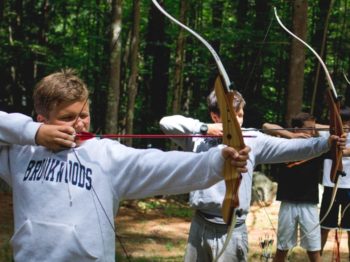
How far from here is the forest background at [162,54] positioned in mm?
8635

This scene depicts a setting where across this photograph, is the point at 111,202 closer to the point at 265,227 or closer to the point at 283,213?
the point at 283,213

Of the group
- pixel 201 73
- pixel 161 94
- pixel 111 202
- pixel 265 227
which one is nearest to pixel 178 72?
pixel 201 73

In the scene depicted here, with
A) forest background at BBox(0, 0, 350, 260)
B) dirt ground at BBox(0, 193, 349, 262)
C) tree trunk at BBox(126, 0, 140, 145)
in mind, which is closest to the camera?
dirt ground at BBox(0, 193, 349, 262)

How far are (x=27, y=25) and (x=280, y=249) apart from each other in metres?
11.1

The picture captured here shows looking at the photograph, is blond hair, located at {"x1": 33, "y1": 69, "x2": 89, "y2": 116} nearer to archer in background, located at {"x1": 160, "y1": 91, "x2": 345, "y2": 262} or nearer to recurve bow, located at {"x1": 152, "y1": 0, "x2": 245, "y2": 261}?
recurve bow, located at {"x1": 152, "y1": 0, "x2": 245, "y2": 261}

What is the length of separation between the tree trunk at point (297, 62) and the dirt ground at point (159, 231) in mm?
1437

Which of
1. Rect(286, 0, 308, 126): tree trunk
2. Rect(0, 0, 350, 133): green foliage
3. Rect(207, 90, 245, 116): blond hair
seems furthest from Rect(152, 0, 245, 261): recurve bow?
Rect(0, 0, 350, 133): green foliage

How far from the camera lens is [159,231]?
22.1 ft

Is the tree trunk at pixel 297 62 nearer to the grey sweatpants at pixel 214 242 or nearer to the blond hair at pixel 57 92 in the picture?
the grey sweatpants at pixel 214 242

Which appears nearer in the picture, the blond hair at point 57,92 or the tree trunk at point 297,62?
the blond hair at point 57,92

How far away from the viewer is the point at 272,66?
10.0 m

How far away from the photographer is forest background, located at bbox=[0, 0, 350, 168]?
28.3 ft

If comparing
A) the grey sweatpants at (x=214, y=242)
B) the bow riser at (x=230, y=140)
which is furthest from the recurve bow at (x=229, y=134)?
the grey sweatpants at (x=214, y=242)

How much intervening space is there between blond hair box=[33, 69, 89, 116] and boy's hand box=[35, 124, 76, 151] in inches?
5.1
